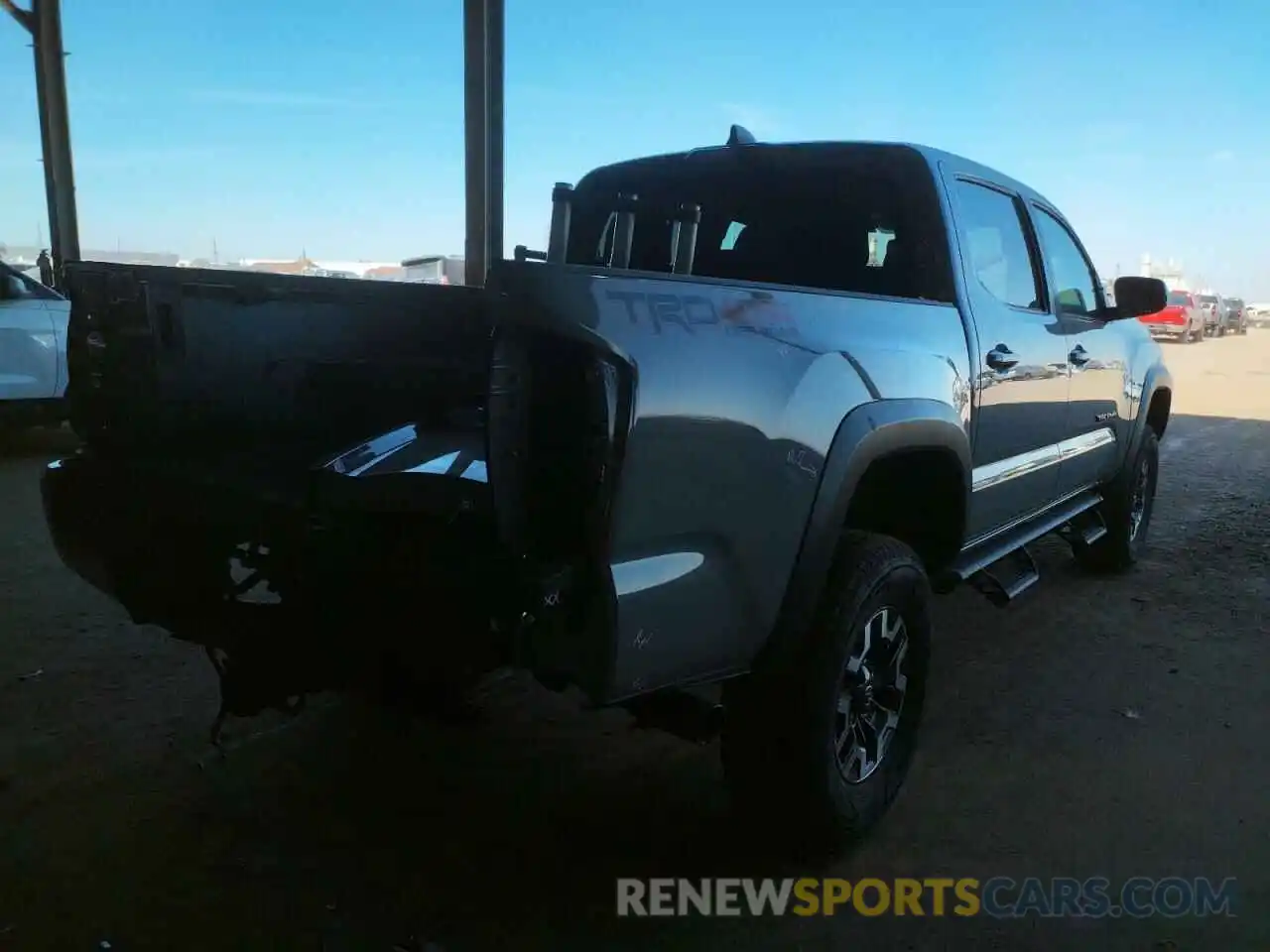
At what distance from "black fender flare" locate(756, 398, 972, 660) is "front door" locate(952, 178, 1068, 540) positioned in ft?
2.29

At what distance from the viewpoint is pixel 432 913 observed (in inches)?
91.4

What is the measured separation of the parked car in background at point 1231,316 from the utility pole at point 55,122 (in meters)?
38.7

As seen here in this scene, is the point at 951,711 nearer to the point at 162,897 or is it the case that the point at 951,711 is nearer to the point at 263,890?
the point at 263,890

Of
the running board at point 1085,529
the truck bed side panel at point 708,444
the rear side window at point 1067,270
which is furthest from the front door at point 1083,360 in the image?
the truck bed side panel at point 708,444

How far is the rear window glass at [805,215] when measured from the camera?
310cm

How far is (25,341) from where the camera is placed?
7500 millimetres

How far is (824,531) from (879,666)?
0.64 m

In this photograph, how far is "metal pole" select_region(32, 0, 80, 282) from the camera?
14102mm

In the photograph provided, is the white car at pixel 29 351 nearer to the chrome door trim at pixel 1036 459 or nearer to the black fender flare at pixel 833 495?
the chrome door trim at pixel 1036 459

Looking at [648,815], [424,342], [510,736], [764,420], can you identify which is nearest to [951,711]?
[648,815]

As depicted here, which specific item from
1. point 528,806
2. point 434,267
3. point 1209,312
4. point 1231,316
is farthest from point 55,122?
point 1231,316

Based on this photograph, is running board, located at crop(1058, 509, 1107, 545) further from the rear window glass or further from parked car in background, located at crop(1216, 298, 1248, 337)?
parked car in background, located at crop(1216, 298, 1248, 337)

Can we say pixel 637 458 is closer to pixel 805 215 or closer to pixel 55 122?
pixel 805 215

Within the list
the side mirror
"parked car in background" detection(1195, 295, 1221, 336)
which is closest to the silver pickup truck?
the side mirror
